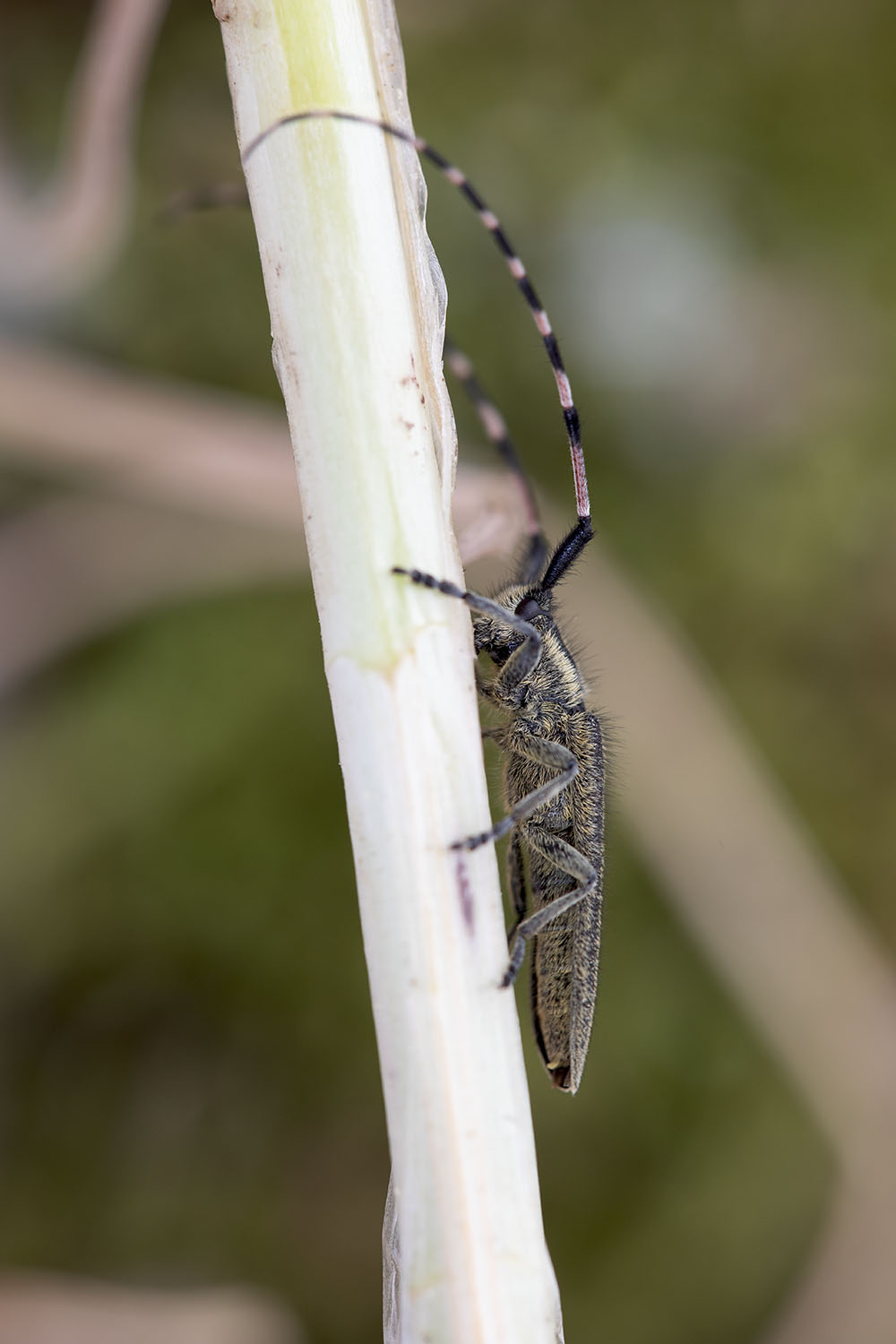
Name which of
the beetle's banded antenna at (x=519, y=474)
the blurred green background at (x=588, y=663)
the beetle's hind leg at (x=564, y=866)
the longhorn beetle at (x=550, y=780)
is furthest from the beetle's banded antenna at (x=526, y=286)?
the blurred green background at (x=588, y=663)

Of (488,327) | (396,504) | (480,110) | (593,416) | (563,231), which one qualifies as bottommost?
(396,504)

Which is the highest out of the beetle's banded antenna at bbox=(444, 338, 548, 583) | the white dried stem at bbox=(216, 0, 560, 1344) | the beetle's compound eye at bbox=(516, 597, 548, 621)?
the beetle's banded antenna at bbox=(444, 338, 548, 583)

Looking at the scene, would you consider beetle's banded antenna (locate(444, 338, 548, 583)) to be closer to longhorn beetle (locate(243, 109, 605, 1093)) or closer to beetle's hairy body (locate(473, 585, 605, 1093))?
longhorn beetle (locate(243, 109, 605, 1093))

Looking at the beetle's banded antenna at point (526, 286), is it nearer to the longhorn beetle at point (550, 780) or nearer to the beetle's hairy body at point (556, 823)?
the longhorn beetle at point (550, 780)

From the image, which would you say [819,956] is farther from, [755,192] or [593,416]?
[755,192]

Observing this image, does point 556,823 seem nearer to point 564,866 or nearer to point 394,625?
point 564,866

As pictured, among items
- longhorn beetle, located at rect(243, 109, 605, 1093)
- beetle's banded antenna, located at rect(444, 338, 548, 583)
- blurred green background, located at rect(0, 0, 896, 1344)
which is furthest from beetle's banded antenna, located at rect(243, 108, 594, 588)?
blurred green background, located at rect(0, 0, 896, 1344)

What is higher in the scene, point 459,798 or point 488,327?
point 488,327

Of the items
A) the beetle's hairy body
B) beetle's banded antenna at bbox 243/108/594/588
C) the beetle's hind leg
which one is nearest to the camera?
beetle's banded antenna at bbox 243/108/594/588

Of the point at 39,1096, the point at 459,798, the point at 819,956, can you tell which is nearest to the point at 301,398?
the point at 459,798
